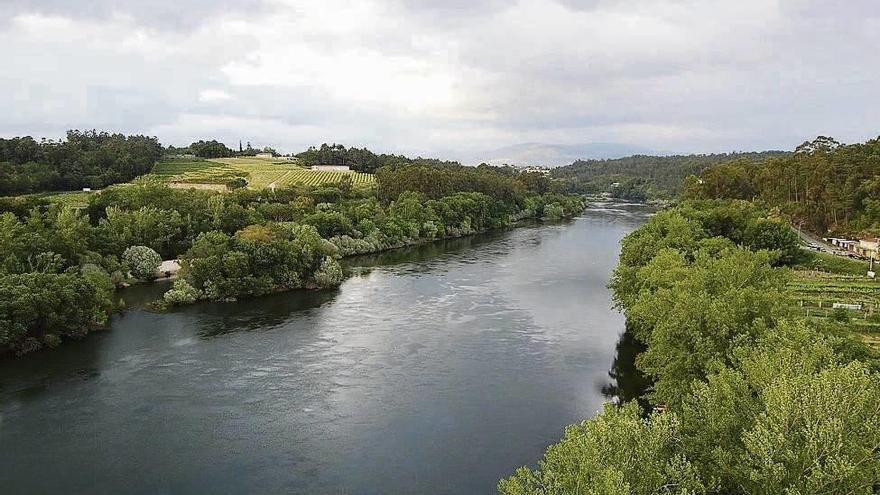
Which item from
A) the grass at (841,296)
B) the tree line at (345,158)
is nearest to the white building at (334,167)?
the tree line at (345,158)

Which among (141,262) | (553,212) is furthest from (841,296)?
(553,212)

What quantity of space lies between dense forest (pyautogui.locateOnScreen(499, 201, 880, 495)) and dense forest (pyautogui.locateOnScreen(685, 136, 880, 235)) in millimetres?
43481

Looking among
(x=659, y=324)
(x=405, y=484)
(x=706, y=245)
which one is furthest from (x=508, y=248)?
(x=405, y=484)

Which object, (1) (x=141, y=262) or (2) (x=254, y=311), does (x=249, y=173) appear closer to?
(1) (x=141, y=262)

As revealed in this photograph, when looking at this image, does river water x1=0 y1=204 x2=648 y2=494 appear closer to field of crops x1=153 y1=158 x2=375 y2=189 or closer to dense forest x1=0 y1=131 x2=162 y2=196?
dense forest x1=0 y1=131 x2=162 y2=196

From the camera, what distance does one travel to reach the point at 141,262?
51344 millimetres

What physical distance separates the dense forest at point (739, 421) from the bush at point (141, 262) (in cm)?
4245

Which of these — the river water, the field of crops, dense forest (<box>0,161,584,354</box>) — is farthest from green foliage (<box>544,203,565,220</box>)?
the river water

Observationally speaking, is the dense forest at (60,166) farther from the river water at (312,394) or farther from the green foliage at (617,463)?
the green foliage at (617,463)

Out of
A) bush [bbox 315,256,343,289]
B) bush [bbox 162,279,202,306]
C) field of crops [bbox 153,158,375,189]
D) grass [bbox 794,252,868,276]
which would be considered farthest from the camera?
field of crops [bbox 153,158,375,189]

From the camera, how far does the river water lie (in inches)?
878

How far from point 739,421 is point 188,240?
5371 centimetres

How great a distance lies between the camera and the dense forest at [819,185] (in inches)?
2458

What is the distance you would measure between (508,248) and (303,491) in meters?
55.7
